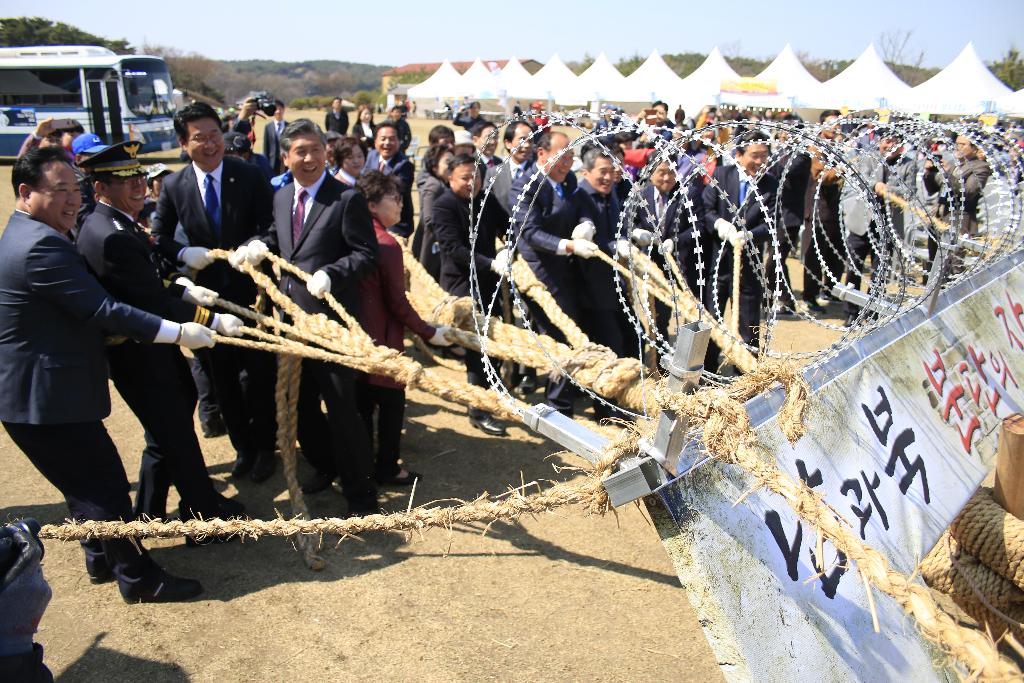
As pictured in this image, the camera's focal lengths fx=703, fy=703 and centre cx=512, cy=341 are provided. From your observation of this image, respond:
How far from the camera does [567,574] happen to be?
3.31m

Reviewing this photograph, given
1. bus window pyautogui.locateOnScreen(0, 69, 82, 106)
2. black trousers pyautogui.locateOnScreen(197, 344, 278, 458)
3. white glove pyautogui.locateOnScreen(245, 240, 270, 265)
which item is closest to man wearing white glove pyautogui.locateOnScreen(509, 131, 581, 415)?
white glove pyautogui.locateOnScreen(245, 240, 270, 265)

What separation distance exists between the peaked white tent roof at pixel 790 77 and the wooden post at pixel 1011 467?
2089 centimetres

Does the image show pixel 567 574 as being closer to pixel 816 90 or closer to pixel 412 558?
pixel 412 558

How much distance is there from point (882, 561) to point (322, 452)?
10.5ft

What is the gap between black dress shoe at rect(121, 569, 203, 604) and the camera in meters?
3.01

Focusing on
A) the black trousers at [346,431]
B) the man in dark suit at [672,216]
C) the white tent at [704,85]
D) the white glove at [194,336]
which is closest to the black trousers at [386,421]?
the black trousers at [346,431]

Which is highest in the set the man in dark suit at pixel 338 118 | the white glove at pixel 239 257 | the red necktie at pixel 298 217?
the man in dark suit at pixel 338 118

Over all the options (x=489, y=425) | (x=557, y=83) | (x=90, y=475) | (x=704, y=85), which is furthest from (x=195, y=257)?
(x=557, y=83)

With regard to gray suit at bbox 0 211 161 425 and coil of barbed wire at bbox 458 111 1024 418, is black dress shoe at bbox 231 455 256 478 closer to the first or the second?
gray suit at bbox 0 211 161 425

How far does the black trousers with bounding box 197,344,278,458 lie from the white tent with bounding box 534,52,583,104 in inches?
903

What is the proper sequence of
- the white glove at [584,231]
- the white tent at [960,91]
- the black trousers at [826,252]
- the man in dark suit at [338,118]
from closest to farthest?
the white glove at [584,231] < the black trousers at [826,252] < the man in dark suit at [338,118] < the white tent at [960,91]

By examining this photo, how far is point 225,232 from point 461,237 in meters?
1.50

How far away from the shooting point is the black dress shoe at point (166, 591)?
301 centimetres

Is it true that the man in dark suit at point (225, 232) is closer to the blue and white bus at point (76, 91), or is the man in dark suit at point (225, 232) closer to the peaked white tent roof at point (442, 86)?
the blue and white bus at point (76, 91)
